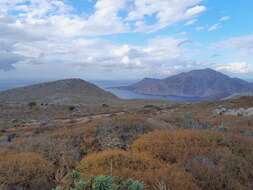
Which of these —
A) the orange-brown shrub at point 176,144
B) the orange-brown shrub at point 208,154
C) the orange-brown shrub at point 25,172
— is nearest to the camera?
the orange-brown shrub at point 25,172

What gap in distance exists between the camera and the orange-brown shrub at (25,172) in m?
6.42

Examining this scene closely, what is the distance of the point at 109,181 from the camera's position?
5094mm

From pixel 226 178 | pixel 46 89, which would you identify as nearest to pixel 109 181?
pixel 226 178

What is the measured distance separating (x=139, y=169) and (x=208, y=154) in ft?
6.98

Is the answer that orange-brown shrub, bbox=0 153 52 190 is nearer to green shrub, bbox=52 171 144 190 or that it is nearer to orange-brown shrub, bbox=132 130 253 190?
green shrub, bbox=52 171 144 190

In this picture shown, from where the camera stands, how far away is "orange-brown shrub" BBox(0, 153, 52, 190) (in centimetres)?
642

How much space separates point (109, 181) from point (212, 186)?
7.97ft

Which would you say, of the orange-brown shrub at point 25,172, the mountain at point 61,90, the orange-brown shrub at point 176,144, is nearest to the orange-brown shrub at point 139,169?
the orange-brown shrub at point 176,144

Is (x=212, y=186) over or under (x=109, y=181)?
under

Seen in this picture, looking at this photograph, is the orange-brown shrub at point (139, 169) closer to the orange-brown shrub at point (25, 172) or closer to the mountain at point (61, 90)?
the orange-brown shrub at point (25, 172)

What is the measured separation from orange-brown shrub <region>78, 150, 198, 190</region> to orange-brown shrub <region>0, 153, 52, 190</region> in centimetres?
83

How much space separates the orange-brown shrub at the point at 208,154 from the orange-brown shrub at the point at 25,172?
8.02ft

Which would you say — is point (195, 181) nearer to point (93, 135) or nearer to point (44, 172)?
point (44, 172)

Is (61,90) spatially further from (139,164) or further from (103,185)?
(103,185)
